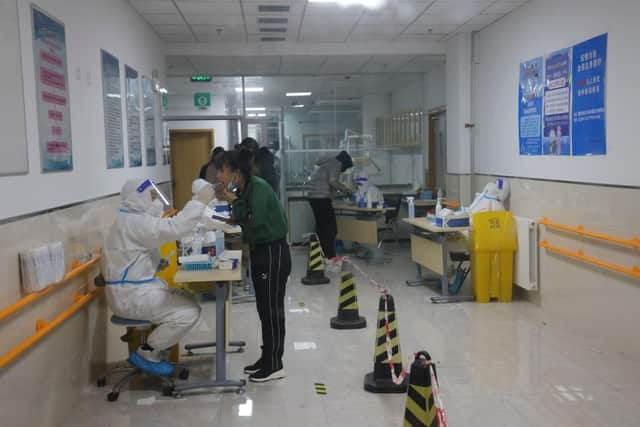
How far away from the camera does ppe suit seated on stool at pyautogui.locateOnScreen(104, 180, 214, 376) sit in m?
3.69

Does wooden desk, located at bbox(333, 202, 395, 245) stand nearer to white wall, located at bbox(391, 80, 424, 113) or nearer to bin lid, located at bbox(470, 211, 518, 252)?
white wall, located at bbox(391, 80, 424, 113)

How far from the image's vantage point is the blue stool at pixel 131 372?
377 centimetres

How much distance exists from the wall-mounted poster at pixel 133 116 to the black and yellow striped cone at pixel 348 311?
222cm

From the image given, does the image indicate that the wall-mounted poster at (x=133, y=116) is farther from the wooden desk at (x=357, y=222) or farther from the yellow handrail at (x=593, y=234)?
the yellow handrail at (x=593, y=234)

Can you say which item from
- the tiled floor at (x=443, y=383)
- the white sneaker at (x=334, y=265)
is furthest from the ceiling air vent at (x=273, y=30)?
the tiled floor at (x=443, y=383)

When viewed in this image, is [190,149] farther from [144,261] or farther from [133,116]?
[144,261]

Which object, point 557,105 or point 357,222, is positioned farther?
point 357,222

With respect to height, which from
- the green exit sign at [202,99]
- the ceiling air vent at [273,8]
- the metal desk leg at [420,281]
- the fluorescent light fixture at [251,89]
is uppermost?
the ceiling air vent at [273,8]

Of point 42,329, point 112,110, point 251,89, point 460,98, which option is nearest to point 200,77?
point 251,89

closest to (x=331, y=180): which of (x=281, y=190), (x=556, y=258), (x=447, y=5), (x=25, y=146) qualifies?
(x=281, y=190)

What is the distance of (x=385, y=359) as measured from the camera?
3.78 m

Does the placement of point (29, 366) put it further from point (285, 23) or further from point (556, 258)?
point (285, 23)

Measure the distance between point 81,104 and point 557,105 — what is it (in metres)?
3.94

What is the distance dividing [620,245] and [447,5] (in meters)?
2.96
